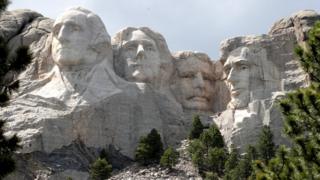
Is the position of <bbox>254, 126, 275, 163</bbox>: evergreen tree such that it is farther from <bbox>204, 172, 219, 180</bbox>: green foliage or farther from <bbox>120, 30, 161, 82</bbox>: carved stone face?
<bbox>120, 30, 161, 82</bbox>: carved stone face

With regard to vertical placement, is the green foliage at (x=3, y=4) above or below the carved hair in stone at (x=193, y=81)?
above

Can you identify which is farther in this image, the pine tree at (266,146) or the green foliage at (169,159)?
the pine tree at (266,146)

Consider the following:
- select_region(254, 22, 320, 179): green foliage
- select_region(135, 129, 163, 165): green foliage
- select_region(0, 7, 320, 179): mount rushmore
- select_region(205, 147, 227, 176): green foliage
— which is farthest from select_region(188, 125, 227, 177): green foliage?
select_region(254, 22, 320, 179): green foliage

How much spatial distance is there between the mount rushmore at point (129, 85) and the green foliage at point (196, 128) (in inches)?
40.7

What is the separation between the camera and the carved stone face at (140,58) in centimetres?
4472

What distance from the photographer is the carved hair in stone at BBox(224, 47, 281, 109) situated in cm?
4466

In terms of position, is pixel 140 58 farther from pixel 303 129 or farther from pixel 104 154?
pixel 303 129

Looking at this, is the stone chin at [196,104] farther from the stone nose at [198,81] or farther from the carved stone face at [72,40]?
the carved stone face at [72,40]

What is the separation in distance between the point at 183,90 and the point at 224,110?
77.6 inches

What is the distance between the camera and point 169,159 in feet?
128

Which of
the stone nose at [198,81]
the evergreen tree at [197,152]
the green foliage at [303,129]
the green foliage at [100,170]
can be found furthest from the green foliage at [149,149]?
the green foliage at [303,129]

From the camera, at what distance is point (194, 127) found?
42.8 m

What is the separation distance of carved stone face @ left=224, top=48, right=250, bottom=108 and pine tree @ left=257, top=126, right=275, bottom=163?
362 cm

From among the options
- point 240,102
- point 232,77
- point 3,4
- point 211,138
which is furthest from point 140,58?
point 3,4
